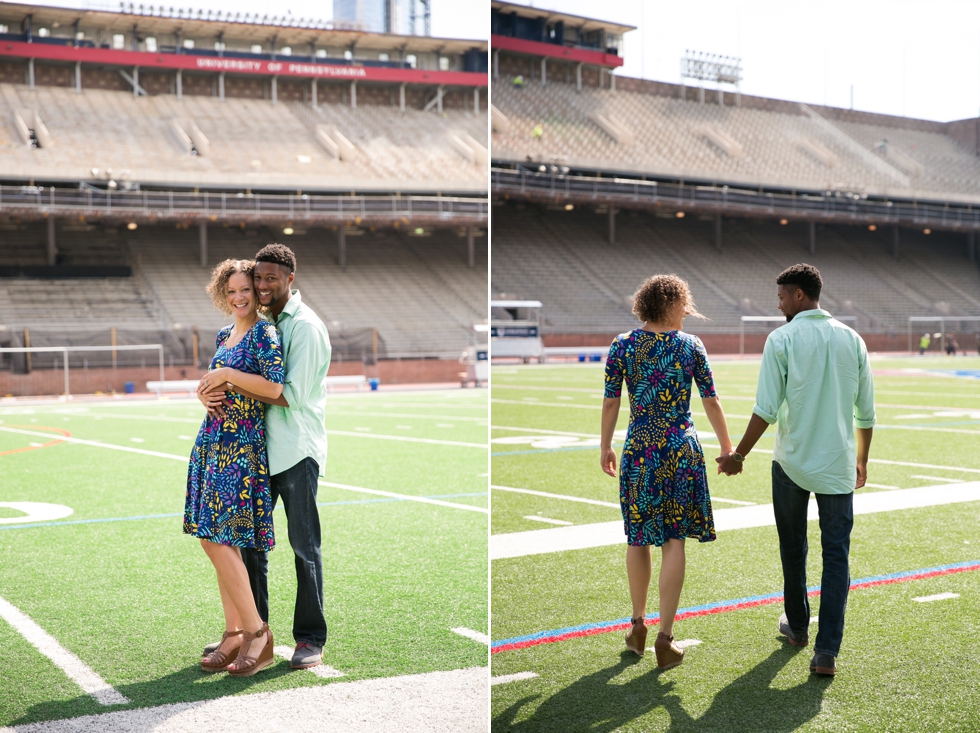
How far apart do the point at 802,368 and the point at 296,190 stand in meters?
40.2

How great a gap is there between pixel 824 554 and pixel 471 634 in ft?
5.41

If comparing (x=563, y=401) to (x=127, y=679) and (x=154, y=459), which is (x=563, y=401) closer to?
(x=154, y=459)

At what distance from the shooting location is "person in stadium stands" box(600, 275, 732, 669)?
169 inches

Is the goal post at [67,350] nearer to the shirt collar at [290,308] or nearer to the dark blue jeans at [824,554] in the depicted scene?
the shirt collar at [290,308]

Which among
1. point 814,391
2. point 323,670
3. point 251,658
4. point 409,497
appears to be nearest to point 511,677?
point 323,670

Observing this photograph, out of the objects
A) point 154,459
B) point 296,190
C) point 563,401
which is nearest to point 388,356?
point 296,190

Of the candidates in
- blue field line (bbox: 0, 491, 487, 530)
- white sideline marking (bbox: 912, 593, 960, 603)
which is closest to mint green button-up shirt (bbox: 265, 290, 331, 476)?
white sideline marking (bbox: 912, 593, 960, 603)

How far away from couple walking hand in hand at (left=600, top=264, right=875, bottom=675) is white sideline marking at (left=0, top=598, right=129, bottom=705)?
212 cm

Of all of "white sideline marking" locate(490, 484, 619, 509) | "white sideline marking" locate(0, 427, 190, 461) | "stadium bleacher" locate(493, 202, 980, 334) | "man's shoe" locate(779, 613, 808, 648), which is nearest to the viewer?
"man's shoe" locate(779, 613, 808, 648)

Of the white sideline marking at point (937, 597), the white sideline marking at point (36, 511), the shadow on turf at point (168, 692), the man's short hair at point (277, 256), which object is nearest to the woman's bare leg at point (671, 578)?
the shadow on turf at point (168, 692)

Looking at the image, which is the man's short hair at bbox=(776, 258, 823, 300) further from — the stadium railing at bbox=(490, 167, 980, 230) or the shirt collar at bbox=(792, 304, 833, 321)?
the stadium railing at bbox=(490, 167, 980, 230)

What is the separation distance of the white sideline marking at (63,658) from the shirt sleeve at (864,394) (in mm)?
3135

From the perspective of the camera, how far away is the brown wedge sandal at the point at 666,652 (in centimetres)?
425

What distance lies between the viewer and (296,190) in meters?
42.8
